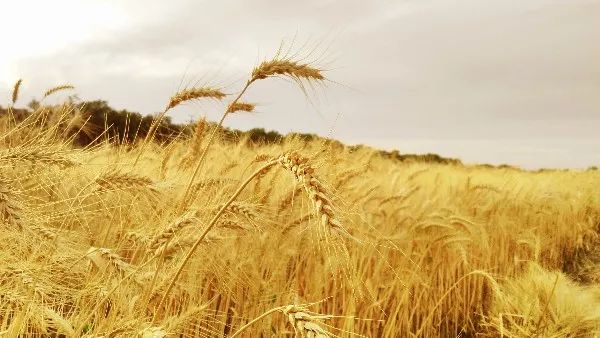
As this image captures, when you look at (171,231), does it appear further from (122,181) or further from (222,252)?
(222,252)

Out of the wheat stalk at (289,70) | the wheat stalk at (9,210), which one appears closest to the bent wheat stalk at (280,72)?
the wheat stalk at (289,70)

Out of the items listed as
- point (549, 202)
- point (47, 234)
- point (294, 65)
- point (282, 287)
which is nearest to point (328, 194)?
point (294, 65)

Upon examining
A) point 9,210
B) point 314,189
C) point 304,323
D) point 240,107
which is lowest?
point 304,323

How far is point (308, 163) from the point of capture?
103 centimetres

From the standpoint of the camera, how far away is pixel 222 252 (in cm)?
221

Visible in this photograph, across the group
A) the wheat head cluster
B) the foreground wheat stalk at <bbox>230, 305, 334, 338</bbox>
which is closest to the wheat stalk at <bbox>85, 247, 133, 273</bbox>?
the wheat head cluster

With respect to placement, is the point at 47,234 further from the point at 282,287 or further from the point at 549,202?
the point at 549,202

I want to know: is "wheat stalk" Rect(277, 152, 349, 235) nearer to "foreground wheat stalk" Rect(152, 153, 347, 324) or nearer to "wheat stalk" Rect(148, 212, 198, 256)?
"foreground wheat stalk" Rect(152, 153, 347, 324)

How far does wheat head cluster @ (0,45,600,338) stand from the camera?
1.31m

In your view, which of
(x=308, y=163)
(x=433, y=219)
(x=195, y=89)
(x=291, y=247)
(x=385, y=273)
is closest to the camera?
(x=308, y=163)

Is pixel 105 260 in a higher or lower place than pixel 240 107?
lower

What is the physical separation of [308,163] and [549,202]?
23.4ft

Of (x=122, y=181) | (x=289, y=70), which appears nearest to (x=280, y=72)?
(x=289, y=70)

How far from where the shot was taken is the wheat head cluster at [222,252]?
1311mm
